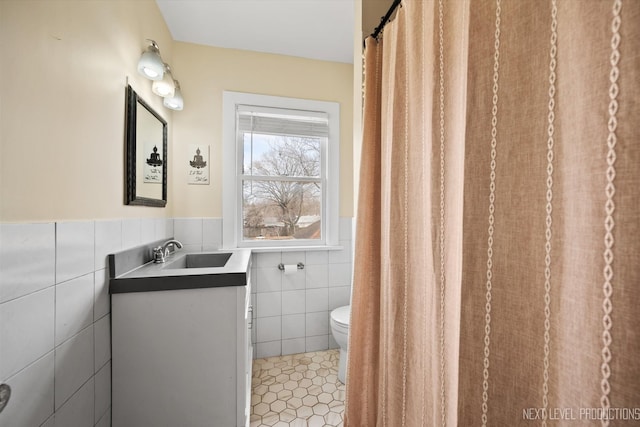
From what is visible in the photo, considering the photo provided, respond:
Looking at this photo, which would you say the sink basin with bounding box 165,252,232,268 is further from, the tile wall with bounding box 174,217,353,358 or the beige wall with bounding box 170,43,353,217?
the beige wall with bounding box 170,43,353,217

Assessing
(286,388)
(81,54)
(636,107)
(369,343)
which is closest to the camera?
(636,107)

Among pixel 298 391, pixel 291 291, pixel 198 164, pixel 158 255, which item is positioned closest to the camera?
pixel 158 255

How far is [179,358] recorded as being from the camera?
1121 millimetres

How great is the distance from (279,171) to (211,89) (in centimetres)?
83

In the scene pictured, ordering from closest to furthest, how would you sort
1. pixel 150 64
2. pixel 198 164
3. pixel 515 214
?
pixel 515 214
pixel 150 64
pixel 198 164

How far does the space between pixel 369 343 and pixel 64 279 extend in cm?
113

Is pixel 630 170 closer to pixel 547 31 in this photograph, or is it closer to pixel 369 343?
pixel 547 31

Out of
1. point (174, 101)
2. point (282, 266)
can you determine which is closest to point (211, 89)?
point (174, 101)

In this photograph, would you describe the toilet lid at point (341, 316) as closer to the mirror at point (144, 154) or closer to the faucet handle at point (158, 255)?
the faucet handle at point (158, 255)

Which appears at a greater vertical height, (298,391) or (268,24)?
(268,24)

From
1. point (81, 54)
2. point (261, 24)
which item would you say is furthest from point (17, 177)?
point (261, 24)

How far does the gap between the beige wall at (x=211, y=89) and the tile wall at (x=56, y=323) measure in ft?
3.00

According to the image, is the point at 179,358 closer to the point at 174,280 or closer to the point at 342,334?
the point at 174,280

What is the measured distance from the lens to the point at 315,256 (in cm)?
223
